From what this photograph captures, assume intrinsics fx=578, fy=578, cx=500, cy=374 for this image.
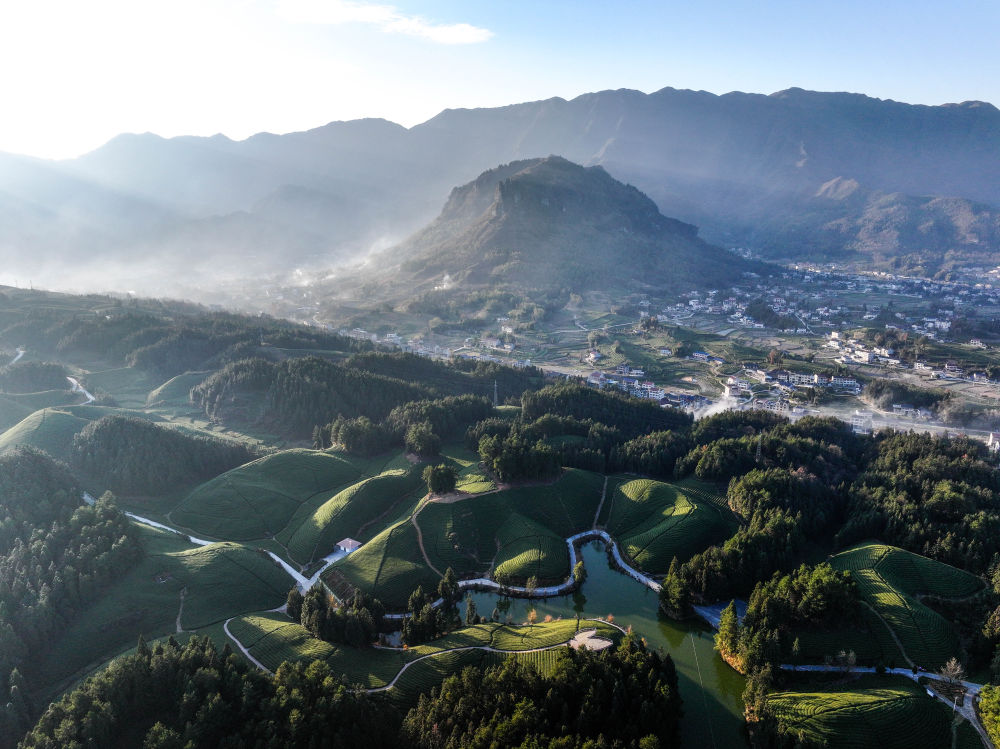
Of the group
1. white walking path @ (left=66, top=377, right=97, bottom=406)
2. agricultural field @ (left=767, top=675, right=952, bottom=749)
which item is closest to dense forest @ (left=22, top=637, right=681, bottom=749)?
agricultural field @ (left=767, top=675, right=952, bottom=749)

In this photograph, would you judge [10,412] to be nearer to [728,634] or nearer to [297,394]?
[297,394]

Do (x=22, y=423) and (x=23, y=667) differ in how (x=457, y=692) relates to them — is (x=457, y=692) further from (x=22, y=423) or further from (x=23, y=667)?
(x=22, y=423)

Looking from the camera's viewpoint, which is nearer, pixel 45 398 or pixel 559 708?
pixel 559 708

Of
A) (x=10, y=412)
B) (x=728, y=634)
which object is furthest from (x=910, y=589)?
(x=10, y=412)

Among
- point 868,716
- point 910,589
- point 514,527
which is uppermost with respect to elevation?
point 910,589

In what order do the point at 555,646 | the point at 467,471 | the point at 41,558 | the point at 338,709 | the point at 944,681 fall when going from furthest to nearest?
the point at 467,471, the point at 41,558, the point at 555,646, the point at 944,681, the point at 338,709

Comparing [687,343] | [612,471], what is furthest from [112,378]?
[687,343]
